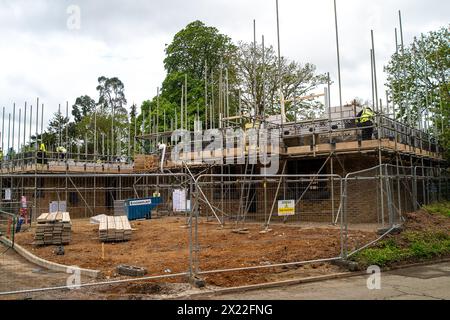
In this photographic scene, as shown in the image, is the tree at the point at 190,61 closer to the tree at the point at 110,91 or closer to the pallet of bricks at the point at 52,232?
the pallet of bricks at the point at 52,232

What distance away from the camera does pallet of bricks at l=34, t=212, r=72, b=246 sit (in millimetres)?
14039

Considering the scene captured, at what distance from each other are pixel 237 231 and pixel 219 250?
3.11 m

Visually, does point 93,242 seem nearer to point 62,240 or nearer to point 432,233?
point 62,240

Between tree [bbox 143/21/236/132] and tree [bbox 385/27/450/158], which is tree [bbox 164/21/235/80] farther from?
tree [bbox 385/27/450/158]

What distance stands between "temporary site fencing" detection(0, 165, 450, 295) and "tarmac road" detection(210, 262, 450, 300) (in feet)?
2.94

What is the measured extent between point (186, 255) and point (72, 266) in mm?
2820

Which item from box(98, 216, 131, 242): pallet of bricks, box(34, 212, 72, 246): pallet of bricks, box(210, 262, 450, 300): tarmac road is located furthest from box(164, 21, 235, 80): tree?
box(210, 262, 450, 300): tarmac road

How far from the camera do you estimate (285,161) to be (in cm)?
2052

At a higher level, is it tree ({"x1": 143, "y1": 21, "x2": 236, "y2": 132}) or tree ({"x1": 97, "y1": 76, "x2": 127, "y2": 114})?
tree ({"x1": 97, "y1": 76, "x2": 127, "y2": 114})

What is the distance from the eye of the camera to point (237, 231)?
49.9 ft

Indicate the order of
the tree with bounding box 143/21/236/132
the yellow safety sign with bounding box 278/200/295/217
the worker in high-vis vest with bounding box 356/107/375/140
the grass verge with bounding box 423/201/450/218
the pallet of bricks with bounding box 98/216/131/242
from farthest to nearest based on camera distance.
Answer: the tree with bounding box 143/21/236/132 < the worker in high-vis vest with bounding box 356/107/375/140 < the grass verge with bounding box 423/201/450/218 < the pallet of bricks with bounding box 98/216/131/242 < the yellow safety sign with bounding box 278/200/295/217

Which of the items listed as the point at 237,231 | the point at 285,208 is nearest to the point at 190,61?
the point at 237,231
